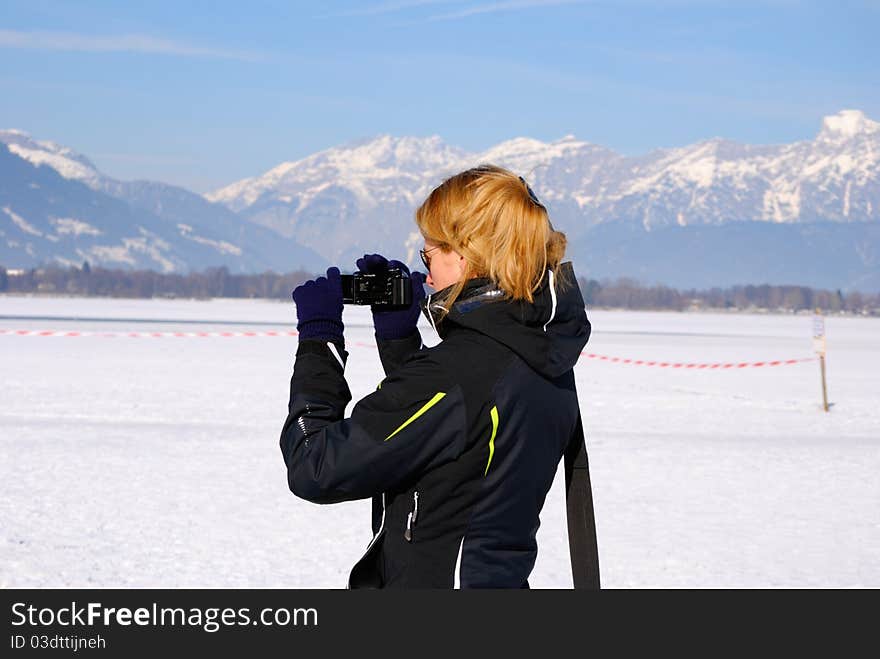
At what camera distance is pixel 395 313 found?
2.85 meters

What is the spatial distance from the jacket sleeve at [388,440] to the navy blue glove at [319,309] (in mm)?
237

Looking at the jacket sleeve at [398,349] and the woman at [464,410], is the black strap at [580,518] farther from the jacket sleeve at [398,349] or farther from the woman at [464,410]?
the jacket sleeve at [398,349]

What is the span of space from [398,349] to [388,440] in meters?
0.48

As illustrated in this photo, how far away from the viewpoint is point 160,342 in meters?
36.5

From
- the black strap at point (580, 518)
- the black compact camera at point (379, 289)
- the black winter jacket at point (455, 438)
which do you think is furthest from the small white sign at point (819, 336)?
the black winter jacket at point (455, 438)

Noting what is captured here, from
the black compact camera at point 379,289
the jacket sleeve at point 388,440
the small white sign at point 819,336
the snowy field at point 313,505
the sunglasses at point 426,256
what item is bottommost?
the snowy field at point 313,505

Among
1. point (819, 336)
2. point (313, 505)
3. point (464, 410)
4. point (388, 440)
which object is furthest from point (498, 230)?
point (819, 336)

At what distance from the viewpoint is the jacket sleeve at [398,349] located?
2883 mm

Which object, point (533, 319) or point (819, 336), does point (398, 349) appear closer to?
point (533, 319)

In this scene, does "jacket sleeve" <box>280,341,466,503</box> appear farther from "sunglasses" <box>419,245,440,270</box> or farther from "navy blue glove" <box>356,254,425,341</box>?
"navy blue glove" <box>356,254,425,341</box>

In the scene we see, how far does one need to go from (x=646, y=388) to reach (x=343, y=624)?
20633 millimetres

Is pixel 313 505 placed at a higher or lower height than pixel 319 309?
lower

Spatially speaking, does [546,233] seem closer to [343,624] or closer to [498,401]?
[498,401]

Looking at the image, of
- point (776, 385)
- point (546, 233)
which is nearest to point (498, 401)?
point (546, 233)
